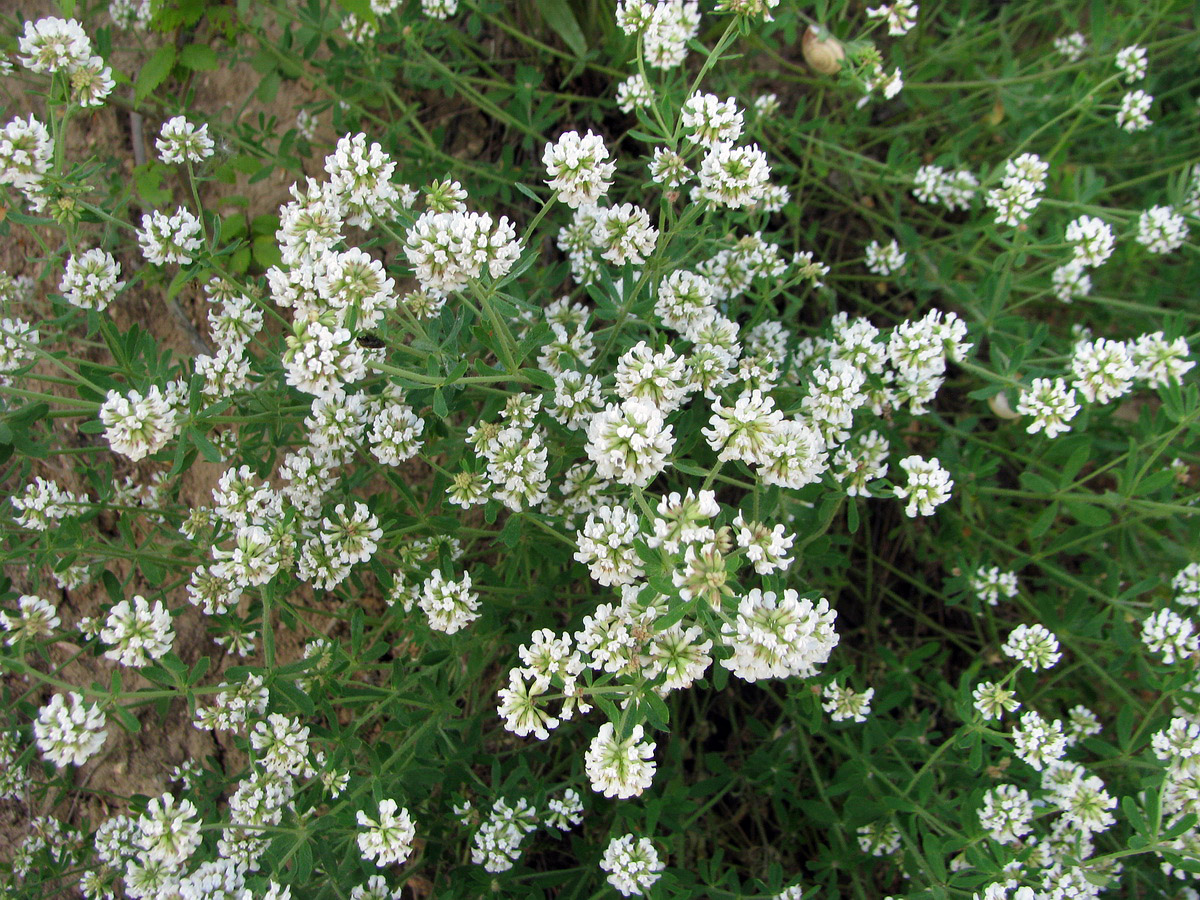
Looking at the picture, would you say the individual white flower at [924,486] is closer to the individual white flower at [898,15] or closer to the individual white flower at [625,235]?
the individual white flower at [625,235]

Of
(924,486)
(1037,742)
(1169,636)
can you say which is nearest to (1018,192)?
(924,486)

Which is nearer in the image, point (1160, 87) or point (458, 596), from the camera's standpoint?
point (458, 596)

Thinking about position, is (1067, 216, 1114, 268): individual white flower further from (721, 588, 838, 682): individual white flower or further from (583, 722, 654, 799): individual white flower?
(583, 722, 654, 799): individual white flower

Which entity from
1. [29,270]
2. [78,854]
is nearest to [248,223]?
[29,270]

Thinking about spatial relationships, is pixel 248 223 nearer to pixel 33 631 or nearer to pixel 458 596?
pixel 33 631

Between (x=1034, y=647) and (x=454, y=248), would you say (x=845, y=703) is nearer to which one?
(x=1034, y=647)

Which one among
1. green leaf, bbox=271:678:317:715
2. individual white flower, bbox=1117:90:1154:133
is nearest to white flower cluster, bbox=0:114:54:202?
green leaf, bbox=271:678:317:715
